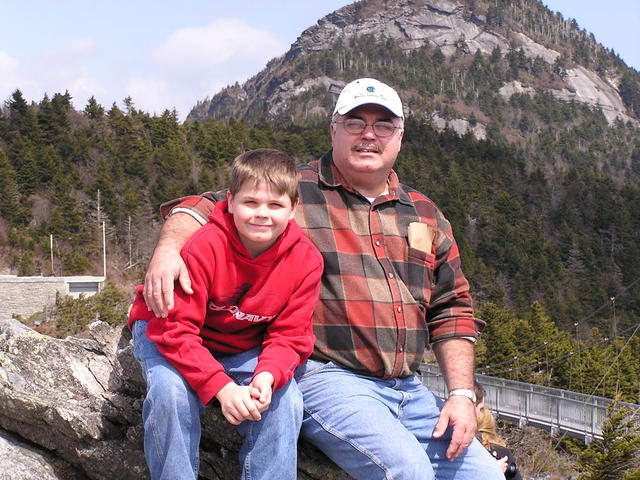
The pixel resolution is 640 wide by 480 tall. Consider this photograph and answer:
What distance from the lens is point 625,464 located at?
28.9 ft

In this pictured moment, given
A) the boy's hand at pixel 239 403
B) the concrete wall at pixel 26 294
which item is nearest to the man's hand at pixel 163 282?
the boy's hand at pixel 239 403

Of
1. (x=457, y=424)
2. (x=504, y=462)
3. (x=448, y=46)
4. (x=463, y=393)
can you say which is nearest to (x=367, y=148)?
(x=463, y=393)

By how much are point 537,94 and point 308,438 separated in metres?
168

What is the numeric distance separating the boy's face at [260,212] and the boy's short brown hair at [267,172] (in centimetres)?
2

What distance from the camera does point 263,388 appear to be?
8.46ft

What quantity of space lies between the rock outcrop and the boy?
1.33 feet

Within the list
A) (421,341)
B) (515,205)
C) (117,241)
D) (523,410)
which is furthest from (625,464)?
(515,205)

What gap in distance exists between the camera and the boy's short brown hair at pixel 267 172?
2.78 m

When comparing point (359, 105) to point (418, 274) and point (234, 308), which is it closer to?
point (418, 274)

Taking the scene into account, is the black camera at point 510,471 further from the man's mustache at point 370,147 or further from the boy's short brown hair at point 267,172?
the boy's short brown hair at point 267,172

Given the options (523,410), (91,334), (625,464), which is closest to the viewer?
(91,334)

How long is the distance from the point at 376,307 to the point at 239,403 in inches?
33.2

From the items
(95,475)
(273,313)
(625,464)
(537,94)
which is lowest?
(625,464)

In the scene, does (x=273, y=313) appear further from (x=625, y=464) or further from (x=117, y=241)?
(x=117, y=241)
